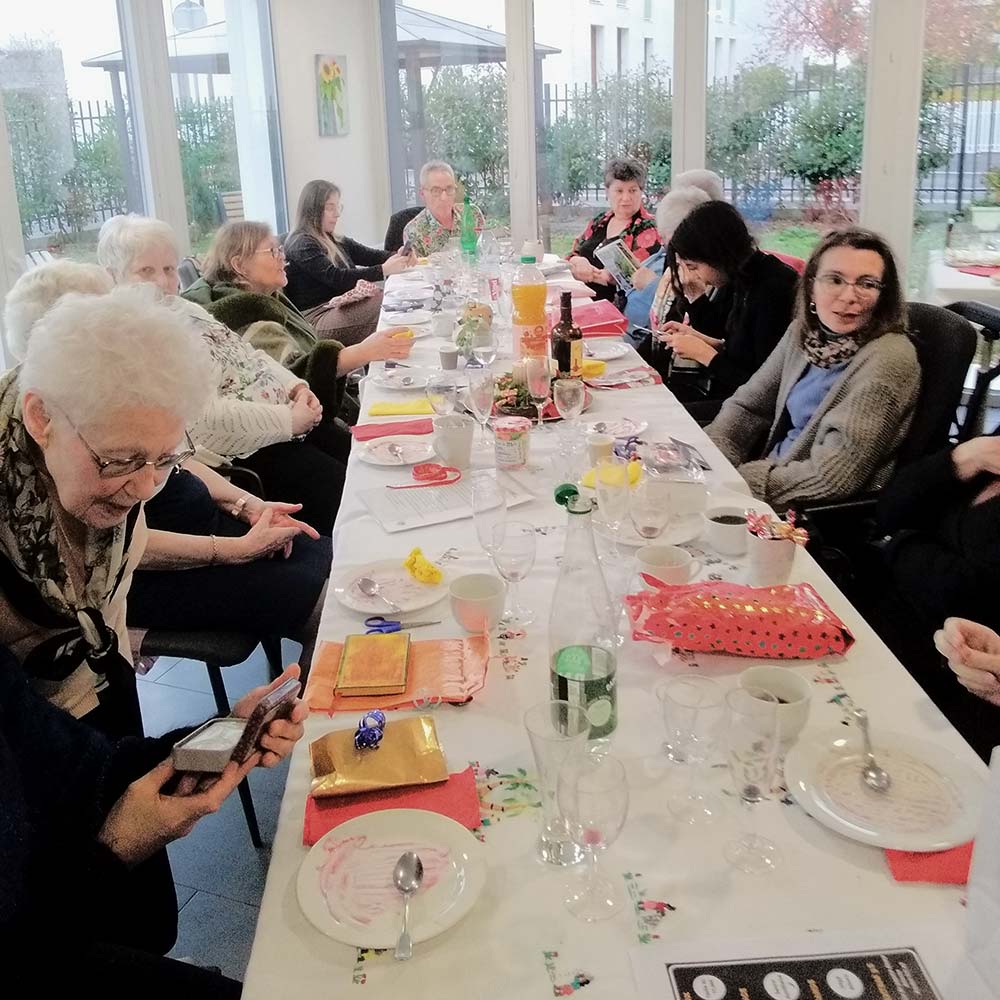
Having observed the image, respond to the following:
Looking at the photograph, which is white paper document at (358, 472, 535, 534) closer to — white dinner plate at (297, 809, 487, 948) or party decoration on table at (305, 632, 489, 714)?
party decoration on table at (305, 632, 489, 714)

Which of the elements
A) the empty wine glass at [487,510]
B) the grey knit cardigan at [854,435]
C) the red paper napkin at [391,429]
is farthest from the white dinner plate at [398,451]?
the grey knit cardigan at [854,435]

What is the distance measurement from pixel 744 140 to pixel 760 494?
3.84 m

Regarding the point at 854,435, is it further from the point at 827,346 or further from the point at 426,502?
the point at 426,502

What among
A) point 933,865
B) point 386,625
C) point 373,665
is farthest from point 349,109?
point 933,865

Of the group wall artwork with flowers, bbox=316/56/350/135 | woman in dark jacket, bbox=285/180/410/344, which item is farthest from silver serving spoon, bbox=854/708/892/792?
wall artwork with flowers, bbox=316/56/350/135

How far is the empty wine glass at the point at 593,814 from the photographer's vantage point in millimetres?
905

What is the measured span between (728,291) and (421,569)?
222cm

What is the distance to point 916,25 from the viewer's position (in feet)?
16.2

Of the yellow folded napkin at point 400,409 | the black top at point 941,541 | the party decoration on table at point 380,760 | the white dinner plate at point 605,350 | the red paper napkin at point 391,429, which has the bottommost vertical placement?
the black top at point 941,541

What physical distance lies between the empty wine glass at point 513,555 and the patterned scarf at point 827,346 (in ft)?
3.92

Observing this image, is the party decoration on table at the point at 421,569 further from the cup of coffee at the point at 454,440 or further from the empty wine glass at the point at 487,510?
the cup of coffee at the point at 454,440

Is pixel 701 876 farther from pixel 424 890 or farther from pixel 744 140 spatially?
pixel 744 140

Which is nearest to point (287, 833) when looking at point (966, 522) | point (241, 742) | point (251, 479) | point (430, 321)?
point (241, 742)

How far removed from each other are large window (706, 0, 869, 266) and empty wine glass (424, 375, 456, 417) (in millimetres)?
3507
